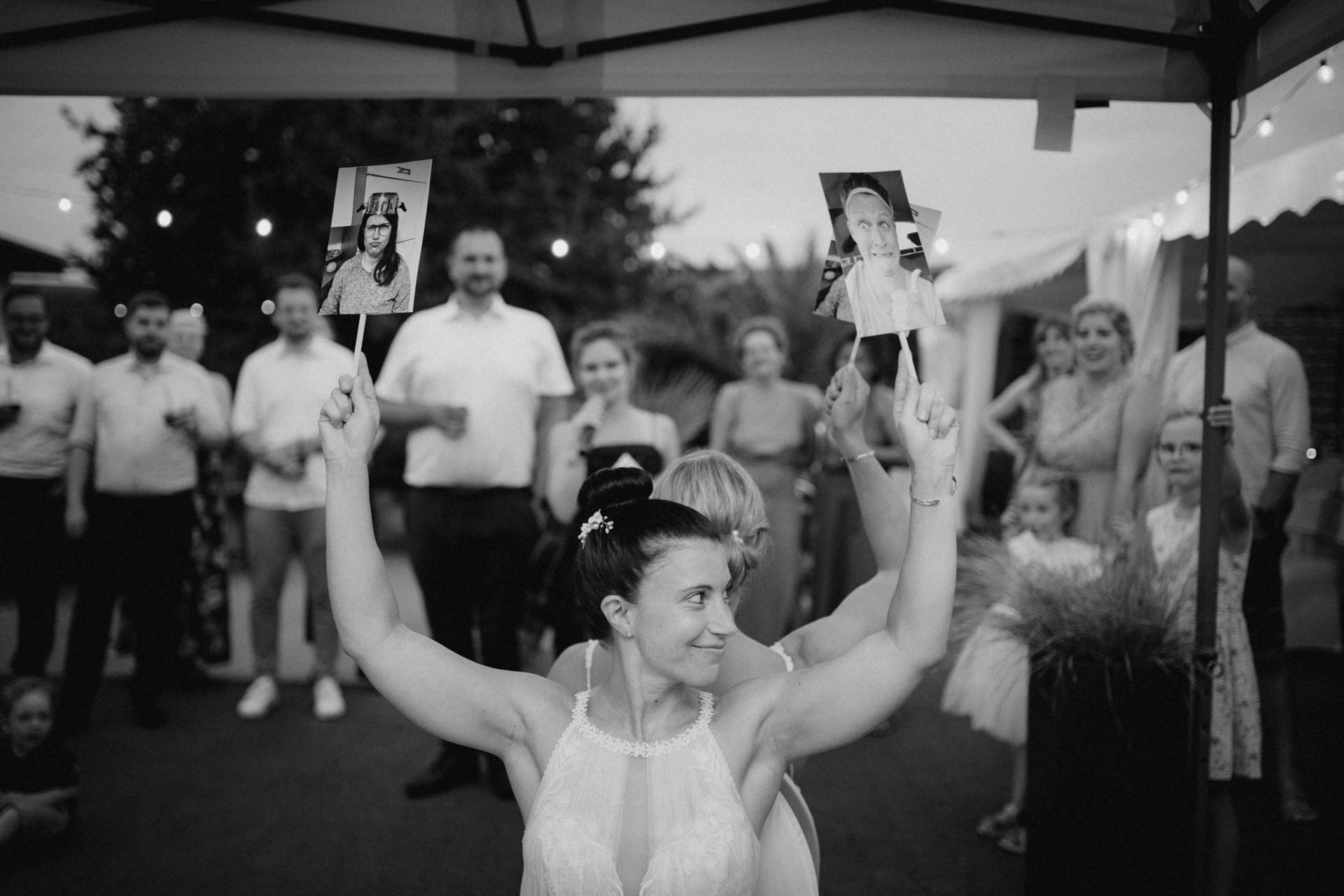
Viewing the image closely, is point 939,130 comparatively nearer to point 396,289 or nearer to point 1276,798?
point 1276,798

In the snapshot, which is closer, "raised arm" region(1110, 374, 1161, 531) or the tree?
"raised arm" region(1110, 374, 1161, 531)

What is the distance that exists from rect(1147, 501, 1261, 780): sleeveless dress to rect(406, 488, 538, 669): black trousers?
2.34m

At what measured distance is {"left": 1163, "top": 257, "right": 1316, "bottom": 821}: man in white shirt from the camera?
3.69 meters

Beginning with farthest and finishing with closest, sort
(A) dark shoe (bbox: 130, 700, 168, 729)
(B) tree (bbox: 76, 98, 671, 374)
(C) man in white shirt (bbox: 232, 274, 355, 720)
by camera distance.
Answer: (B) tree (bbox: 76, 98, 671, 374) → (C) man in white shirt (bbox: 232, 274, 355, 720) → (A) dark shoe (bbox: 130, 700, 168, 729)

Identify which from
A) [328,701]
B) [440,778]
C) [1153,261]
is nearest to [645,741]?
[440,778]

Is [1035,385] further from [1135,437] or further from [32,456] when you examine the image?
[32,456]

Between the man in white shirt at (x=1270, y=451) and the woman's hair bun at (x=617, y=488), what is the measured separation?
2.58 m

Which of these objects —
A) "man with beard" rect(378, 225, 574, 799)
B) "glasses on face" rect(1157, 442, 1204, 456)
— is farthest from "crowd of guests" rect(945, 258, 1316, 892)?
"man with beard" rect(378, 225, 574, 799)

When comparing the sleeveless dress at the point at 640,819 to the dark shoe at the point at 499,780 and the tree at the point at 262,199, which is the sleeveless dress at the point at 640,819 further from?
the tree at the point at 262,199

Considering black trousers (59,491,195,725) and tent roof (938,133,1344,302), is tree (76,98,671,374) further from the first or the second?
black trousers (59,491,195,725)

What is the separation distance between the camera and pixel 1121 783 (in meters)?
2.87

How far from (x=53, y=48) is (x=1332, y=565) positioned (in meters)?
6.77

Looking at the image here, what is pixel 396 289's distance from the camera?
1.98m

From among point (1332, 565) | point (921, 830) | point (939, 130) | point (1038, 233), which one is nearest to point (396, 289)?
point (921, 830)
